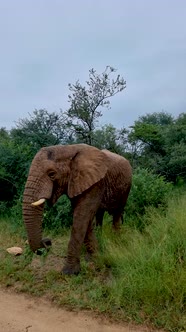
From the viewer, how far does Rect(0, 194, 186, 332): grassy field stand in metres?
4.43

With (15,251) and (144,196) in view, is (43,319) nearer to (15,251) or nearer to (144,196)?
(15,251)

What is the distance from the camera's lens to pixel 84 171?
17.6 feet

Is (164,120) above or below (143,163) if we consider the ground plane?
above

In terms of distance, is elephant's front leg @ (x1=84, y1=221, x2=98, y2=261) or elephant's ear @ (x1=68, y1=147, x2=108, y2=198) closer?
elephant's ear @ (x1=68, y1=147, x2=108, y2=198)

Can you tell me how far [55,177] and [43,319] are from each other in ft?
5.73

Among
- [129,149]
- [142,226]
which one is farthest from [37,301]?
[129,149]

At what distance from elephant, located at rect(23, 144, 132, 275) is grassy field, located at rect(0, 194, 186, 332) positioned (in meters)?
0.35

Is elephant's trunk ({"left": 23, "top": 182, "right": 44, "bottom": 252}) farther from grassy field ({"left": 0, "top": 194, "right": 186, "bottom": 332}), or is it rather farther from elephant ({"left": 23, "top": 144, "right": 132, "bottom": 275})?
grassy field ({"left": 0, "top": 194, "right": 186, "bottom": 332})

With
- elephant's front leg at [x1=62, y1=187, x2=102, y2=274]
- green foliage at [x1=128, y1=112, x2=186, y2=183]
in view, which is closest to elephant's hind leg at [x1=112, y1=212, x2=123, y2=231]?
elephant's front leg at [x1=62, y1=187, x2=102, y2=274]

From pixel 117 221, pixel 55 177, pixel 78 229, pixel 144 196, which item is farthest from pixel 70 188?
pixel 144 196

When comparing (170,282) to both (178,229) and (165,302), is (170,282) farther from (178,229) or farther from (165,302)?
(178,229)

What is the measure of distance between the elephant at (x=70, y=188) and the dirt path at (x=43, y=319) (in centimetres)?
71

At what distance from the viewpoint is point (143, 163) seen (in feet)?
39.9

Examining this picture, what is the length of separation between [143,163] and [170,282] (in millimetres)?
7828
